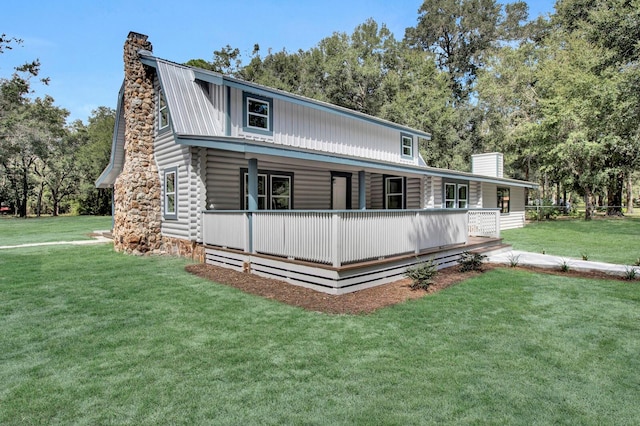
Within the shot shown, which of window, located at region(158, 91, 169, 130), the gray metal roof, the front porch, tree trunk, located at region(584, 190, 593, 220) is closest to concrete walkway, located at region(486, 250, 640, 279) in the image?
the front porch

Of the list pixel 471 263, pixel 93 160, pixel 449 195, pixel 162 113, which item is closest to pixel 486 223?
pixel 471 263

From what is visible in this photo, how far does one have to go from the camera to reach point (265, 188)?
12.3 m

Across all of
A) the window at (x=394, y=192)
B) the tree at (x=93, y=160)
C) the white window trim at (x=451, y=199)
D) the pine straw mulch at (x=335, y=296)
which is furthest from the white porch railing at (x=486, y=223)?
the tree at (x=93, y=160)

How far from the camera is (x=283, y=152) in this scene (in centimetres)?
923

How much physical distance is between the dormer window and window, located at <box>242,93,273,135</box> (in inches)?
346

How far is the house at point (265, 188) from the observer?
7117mm

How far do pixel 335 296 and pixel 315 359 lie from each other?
246 centimetres

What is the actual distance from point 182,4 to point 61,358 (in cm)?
1459

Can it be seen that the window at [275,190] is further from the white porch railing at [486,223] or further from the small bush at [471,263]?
the white porch railing at [486,223]

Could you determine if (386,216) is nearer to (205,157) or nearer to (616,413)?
(616,413)

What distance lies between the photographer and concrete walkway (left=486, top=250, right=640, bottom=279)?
8.69 m

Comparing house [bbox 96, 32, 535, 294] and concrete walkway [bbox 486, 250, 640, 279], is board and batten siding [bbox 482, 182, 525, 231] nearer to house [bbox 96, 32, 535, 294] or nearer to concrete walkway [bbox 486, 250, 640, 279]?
house [bbox 96, 32, 535, 294]

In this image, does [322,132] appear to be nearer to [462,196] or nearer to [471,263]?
[471,263]

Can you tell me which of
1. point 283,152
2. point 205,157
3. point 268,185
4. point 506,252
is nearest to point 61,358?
point 283,152
